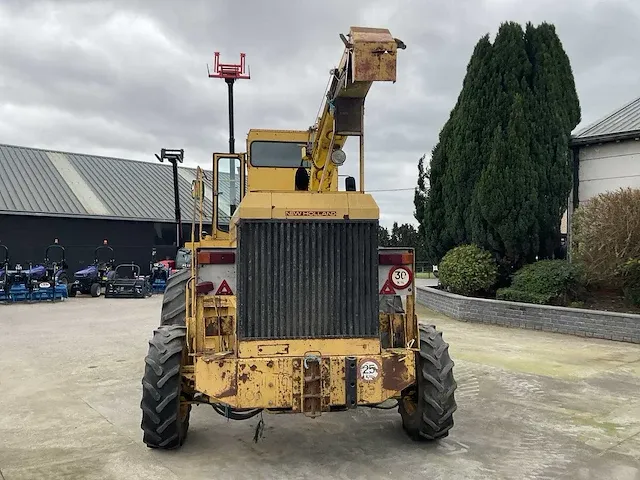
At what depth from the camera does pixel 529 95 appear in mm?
12852

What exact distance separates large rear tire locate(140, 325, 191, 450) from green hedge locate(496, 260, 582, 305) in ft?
29.2

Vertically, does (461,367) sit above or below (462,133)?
below

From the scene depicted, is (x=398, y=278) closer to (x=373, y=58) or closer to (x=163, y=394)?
(x=373, y=58)

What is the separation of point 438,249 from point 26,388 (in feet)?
35.8

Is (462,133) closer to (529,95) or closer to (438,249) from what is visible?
(529,95)

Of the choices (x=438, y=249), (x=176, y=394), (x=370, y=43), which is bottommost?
(x=176, y=394)

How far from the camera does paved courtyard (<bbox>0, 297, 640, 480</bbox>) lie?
4.29 m

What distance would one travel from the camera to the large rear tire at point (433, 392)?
15.0 feet

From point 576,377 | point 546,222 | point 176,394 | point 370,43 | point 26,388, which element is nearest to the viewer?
point 370,43

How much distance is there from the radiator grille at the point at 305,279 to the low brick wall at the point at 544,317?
286 inches

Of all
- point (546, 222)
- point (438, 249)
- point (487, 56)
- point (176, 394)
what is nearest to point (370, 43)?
point (176, 394)

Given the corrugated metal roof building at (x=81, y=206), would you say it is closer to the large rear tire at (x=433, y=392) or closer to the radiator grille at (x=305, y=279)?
the radiator grille at (x=305, y=279)

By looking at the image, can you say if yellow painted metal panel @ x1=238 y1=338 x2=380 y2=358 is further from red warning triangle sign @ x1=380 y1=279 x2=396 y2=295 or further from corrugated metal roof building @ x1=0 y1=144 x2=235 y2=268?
corrugated metal roof building @ x1=0 y1=144 x2=235 y2=268

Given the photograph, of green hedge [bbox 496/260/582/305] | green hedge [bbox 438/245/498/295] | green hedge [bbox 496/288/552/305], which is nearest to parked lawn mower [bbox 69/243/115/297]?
green hedge [bbox 438/245/498/295]
